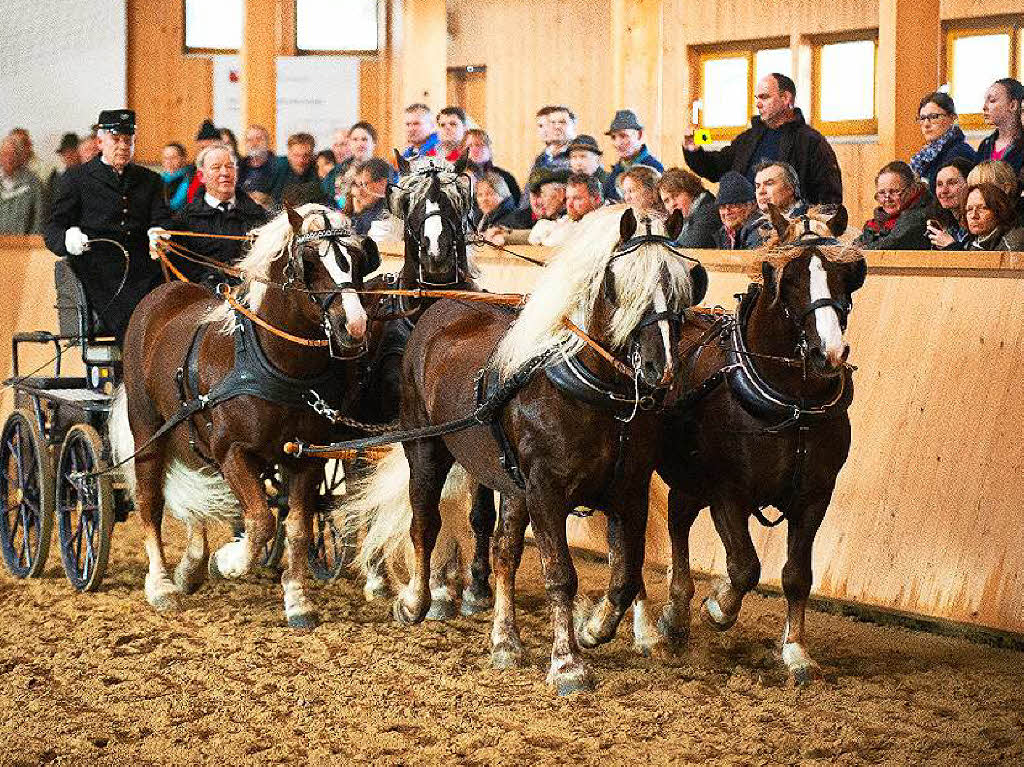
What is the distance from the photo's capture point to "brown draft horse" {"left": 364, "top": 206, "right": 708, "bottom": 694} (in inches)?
218

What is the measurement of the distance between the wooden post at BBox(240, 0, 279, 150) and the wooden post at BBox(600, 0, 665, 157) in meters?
3.14

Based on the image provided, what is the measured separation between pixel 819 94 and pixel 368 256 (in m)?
7.69

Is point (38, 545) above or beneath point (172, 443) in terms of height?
beneath

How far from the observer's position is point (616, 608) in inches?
242

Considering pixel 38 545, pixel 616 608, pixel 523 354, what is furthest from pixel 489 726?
pixel 38 545

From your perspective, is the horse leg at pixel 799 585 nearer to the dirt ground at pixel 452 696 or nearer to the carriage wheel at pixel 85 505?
the dirt ground at pixel 452 696

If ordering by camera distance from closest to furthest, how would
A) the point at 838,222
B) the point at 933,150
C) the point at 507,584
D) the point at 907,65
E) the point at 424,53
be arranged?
the point at 838,222, the point at 507,584, the point at 933,150, the point at 907,65, the point at 424,53

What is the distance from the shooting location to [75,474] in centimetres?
791

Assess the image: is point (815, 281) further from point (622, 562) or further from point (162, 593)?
point (162, 593)

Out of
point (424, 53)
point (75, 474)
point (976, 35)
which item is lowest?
point (75, 474)

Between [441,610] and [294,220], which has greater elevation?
[294,220]

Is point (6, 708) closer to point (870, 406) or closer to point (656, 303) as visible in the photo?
point (656, 303)

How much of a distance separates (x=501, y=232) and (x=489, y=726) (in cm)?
→ 469

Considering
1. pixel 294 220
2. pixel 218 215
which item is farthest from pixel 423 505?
pixel 218 215
